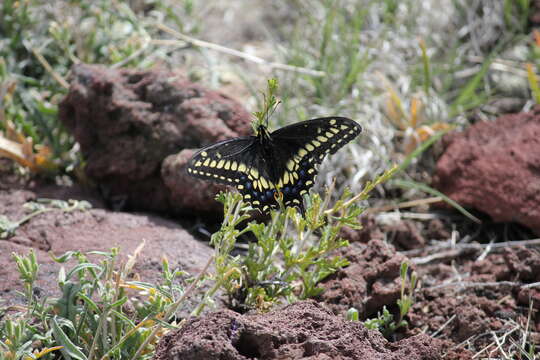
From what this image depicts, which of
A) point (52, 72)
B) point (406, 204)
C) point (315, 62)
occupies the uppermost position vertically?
point (315, 62)

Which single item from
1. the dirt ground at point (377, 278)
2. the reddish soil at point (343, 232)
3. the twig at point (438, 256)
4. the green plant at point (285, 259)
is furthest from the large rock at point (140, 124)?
the twig at point (438, 256)

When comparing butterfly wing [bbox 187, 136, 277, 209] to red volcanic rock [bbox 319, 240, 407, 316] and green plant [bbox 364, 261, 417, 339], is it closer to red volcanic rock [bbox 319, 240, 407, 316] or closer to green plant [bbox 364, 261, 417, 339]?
red volcanic rock [bbox 319, 240, 407, 316]

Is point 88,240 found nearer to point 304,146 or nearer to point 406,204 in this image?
point 304,146

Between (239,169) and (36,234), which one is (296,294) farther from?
(36,234)

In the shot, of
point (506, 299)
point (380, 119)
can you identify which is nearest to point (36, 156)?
point (380, 119)

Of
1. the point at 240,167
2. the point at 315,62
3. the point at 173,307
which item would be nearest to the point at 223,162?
the point at 240,167

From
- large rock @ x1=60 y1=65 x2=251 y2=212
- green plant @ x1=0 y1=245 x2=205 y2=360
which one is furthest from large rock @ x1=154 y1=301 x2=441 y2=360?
large rock @ x1=60 y1=65 x2=251 y2=212

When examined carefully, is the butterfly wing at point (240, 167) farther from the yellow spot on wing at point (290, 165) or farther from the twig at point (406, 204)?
the twig at point (406, 204)
